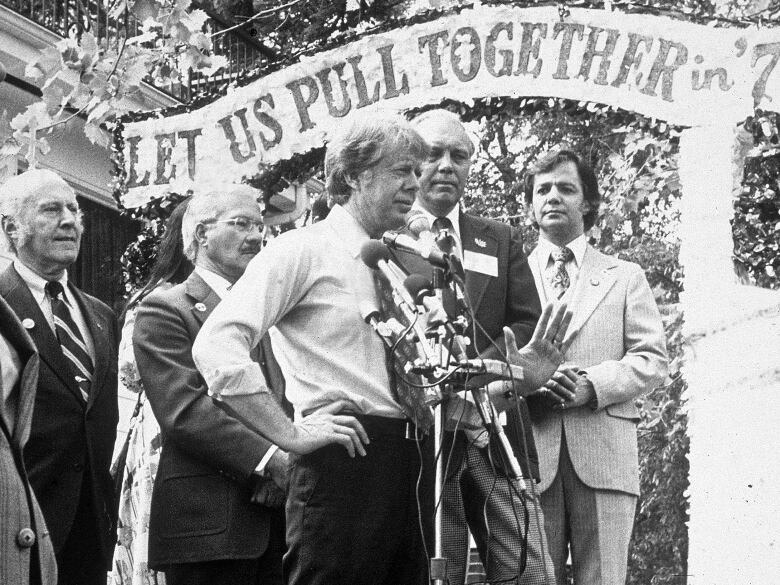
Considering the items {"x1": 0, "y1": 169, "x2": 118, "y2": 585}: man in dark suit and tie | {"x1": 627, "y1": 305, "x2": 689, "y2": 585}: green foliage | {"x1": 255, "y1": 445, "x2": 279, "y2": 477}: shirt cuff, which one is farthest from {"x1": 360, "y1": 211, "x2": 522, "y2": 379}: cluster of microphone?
{"x1": 627, "y1": 305, "x2": 689, "y2": 585}: green foliage

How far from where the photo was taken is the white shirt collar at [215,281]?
540 centimetres

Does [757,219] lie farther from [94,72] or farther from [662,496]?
[662,496]

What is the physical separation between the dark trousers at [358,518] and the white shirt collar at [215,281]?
1.37 metres

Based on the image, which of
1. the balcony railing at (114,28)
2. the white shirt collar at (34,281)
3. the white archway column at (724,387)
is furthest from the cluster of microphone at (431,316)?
the balcony railing at (114,28)

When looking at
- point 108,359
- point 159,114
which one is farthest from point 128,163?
point 108,359

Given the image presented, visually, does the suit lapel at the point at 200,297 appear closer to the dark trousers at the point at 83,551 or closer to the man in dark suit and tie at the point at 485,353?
the dark trousers at the point at 83,551

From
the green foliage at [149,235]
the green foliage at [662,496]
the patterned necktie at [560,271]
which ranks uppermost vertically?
the green foliage at [149,235]

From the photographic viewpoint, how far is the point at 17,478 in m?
3.21

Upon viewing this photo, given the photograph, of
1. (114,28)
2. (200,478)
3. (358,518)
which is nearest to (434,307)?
(358,518)

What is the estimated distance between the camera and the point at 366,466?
4.10m

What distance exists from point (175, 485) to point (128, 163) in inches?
147

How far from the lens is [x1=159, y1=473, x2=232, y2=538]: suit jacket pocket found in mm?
4852

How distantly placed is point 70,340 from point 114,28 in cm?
691

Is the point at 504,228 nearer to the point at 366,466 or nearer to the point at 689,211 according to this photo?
the point at 366,466
